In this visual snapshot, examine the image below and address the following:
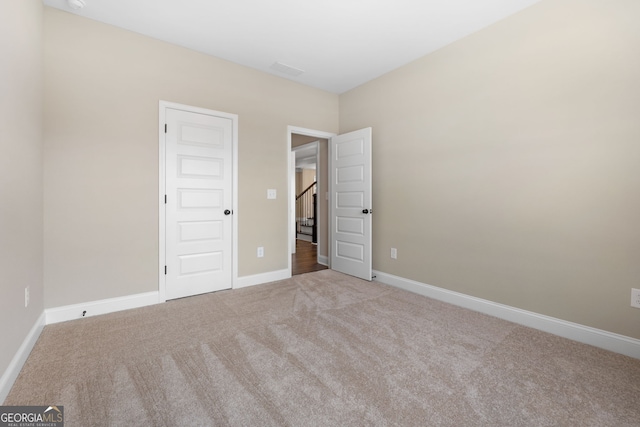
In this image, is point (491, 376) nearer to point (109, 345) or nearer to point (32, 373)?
point (109, 345)

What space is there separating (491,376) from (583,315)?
1.15m

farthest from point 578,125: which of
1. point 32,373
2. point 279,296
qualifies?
point 32,373

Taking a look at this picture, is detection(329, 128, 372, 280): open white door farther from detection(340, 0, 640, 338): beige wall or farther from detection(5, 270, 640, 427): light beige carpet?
detection(5, 270, 640, 427): light beige carpet

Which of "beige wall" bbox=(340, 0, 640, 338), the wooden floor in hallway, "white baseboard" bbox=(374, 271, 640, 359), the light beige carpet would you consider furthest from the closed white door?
"white baseboard" bbox=(374, 271, 640, 359)

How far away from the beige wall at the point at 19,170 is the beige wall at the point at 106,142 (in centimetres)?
14

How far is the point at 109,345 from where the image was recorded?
2053 millimetres

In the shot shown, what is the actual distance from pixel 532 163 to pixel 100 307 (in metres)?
4.24

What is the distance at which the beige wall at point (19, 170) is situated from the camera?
61.1 inches

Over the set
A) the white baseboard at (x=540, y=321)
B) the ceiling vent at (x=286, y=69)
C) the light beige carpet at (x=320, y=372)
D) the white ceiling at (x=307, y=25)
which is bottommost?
the light beige carpet at (x=320, y=372)

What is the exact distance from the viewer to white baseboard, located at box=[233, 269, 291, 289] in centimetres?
347

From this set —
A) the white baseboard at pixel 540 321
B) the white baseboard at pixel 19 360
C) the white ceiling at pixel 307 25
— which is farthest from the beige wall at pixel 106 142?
the white baseboard at pixel 540 321

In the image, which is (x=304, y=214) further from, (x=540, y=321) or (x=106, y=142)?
(x=540, y=321)

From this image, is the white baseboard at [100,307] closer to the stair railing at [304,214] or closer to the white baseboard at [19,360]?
the white baseboard at [19,360]

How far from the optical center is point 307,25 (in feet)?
8.79
